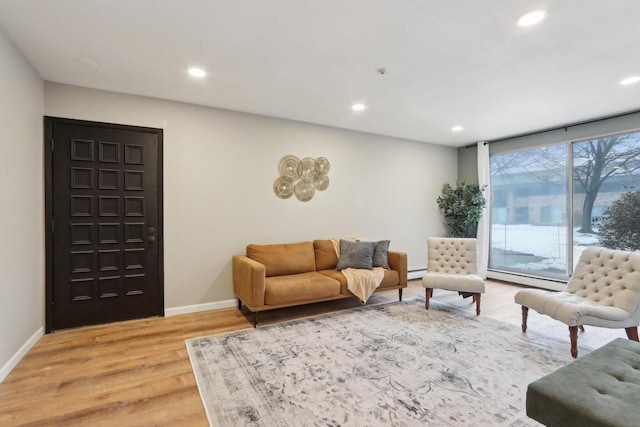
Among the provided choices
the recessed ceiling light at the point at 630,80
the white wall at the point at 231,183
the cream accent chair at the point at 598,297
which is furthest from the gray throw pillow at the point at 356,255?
the recessed ceiling light at the point at 630,80

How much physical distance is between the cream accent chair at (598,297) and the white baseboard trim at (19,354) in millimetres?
4528

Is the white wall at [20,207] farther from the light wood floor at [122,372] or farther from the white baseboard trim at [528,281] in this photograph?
the white baseboard trim at [528,281]

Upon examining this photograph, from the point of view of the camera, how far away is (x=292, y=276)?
12.6 ft

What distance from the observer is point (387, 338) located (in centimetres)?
302

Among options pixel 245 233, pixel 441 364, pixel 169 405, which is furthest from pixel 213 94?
pixel 441 364

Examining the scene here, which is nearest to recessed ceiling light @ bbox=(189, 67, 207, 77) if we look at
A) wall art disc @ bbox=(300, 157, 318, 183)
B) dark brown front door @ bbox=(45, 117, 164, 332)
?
dark brown front door @ bbox=(45, 117, 164, 332)

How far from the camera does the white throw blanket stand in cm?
381

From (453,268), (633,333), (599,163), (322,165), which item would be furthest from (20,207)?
(599,163)

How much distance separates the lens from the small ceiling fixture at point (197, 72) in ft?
9.36

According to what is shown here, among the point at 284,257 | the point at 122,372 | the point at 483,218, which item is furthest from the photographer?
the point at 483,218

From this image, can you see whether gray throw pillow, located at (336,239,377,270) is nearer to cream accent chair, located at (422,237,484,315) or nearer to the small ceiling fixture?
cream accent chair, located at (422,237,484,315)

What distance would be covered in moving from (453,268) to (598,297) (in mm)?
1515

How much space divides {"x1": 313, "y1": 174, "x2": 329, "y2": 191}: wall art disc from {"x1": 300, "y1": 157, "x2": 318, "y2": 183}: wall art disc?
78 millimetres

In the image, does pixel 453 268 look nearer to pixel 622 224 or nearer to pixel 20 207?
pixel 622 224
